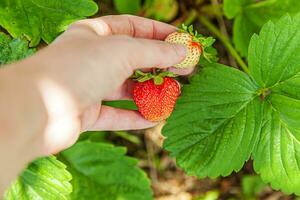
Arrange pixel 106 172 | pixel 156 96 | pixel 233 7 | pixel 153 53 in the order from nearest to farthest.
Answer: pixel 153 53
pixel 156 96
pixel 233 7
pixel 106 172

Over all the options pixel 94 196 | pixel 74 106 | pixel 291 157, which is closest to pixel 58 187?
pixel 94 196

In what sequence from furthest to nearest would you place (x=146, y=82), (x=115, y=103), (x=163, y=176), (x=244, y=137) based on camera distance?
(x=163, y=176) → (x=115, y=103) → (x=244, y=137) → (x=146, y=82)

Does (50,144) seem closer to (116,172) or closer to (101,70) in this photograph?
(101,70)

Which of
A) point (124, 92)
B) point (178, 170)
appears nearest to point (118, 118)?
point (124, 92)

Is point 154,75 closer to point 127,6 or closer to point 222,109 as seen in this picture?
point 222,109

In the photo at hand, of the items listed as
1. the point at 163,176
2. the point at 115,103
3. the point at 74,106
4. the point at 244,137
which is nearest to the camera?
the point at 74,106

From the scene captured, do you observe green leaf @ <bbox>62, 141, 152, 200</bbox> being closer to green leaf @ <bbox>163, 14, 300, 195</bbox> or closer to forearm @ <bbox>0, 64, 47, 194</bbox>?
green leaf @ <bbox>163, 14, 300, 195</bbox>
